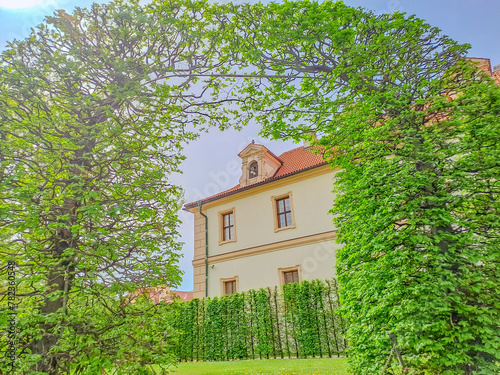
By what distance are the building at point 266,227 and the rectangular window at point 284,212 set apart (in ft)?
0.16

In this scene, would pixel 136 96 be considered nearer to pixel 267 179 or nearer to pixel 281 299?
pixel 281 299

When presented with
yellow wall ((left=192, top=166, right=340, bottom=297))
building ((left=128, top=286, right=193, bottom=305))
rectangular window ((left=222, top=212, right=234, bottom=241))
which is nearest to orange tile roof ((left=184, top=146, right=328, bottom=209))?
yellow wall ((left=192, top=166, right=340, bottom=297))

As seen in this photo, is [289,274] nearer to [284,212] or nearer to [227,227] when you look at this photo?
[284,212]

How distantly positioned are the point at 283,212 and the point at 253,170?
3.33 m

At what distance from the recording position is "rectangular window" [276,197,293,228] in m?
14.2

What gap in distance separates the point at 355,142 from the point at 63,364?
197 inches

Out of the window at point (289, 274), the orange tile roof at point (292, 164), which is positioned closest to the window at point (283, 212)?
the orange tile roof at point (292, 164)

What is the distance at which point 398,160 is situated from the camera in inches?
159

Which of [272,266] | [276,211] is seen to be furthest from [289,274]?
[276,211]

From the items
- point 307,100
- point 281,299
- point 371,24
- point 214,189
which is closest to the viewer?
point 371,24

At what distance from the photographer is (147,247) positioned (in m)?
3.70

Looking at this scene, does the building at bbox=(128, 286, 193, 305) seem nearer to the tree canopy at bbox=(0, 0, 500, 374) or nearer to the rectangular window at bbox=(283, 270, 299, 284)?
the tree canopy at bbox=(0, 0, 500, 374)

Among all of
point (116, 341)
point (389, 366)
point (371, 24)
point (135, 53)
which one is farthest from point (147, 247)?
point (371, 24)

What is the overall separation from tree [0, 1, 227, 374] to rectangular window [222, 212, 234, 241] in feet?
38.5
